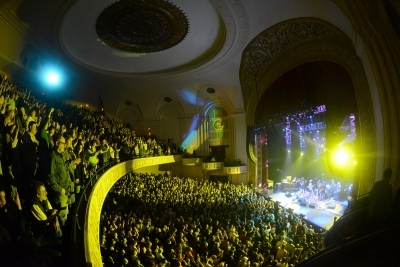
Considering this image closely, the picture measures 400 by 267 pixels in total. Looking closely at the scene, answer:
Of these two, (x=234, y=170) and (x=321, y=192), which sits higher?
(x=234, y=170)

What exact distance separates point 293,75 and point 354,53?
169 inches

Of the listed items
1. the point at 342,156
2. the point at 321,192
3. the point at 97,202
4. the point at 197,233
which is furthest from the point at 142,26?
the point at 321,192

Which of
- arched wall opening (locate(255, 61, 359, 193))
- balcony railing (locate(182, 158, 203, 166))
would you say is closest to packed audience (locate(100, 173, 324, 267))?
arched wall opening (locate(255, 61, 359, 193))

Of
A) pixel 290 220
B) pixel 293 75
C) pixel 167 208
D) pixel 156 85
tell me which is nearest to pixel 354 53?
pixel 293 75

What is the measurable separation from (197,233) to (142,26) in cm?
786

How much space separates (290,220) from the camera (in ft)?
27.5

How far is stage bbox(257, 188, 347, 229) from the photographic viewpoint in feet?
32.3

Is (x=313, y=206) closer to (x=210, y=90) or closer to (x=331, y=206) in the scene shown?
(x=331, y=206)

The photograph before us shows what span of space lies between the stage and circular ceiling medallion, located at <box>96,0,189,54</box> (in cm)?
879

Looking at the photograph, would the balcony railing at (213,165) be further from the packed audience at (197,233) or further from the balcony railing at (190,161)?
the packed audience at (197,233)

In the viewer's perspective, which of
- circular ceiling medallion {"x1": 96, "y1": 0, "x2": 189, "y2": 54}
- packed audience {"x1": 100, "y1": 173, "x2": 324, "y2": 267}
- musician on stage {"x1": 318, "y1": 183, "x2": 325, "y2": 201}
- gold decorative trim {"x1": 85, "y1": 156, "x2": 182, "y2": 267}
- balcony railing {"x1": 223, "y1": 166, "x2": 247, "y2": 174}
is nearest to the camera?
gold decorative trim {"x1": 85, "y1": 156, "x2": 182, "y2": 267}

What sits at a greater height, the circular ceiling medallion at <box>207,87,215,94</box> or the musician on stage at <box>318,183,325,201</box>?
the circular ceiling medallion at <box>207,87,215,94</box>

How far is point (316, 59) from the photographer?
9.48 m

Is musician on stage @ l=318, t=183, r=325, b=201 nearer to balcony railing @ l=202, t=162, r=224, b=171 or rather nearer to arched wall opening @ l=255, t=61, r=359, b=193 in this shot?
arched wall opening @ l=255, t=61, r=359, b=193
